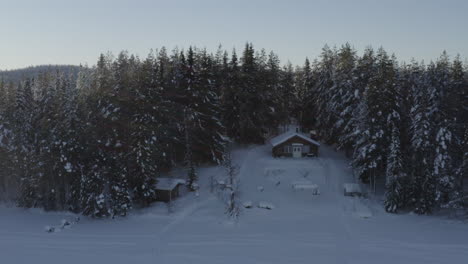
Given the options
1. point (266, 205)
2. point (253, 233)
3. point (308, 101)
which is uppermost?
point (308, 101)

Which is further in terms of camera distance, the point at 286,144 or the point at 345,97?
the point at 286,144

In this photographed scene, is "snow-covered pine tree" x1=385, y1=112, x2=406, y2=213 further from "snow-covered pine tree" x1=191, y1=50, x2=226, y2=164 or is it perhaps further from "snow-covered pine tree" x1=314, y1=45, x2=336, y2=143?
"snow-covered pine tree" x1=191, y1=50, x2=226, y2=164

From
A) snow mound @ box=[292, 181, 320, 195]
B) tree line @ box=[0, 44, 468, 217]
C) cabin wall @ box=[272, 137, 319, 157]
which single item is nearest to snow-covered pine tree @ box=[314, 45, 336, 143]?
tree line @ box=[0, 44, 468, 217]

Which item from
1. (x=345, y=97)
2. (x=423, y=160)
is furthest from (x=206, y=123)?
(x=423, y=160)

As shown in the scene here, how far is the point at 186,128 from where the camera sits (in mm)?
37250

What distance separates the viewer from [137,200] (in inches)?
1411

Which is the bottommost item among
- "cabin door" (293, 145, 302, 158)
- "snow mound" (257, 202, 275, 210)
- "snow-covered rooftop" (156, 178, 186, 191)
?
"snow mound" (257, 202, 275, 210)

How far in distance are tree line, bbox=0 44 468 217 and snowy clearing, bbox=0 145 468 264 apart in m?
1.91

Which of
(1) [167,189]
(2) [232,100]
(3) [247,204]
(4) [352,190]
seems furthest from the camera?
(2) [232,100]

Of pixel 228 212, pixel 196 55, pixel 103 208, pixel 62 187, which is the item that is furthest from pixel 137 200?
pixel 196 55

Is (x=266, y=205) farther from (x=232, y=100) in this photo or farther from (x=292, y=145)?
(x=232, y=100)

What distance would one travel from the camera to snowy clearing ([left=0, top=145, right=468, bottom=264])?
25.3 metres

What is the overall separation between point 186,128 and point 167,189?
6.76 metres

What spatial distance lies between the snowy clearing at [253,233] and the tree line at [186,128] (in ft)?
6.27
